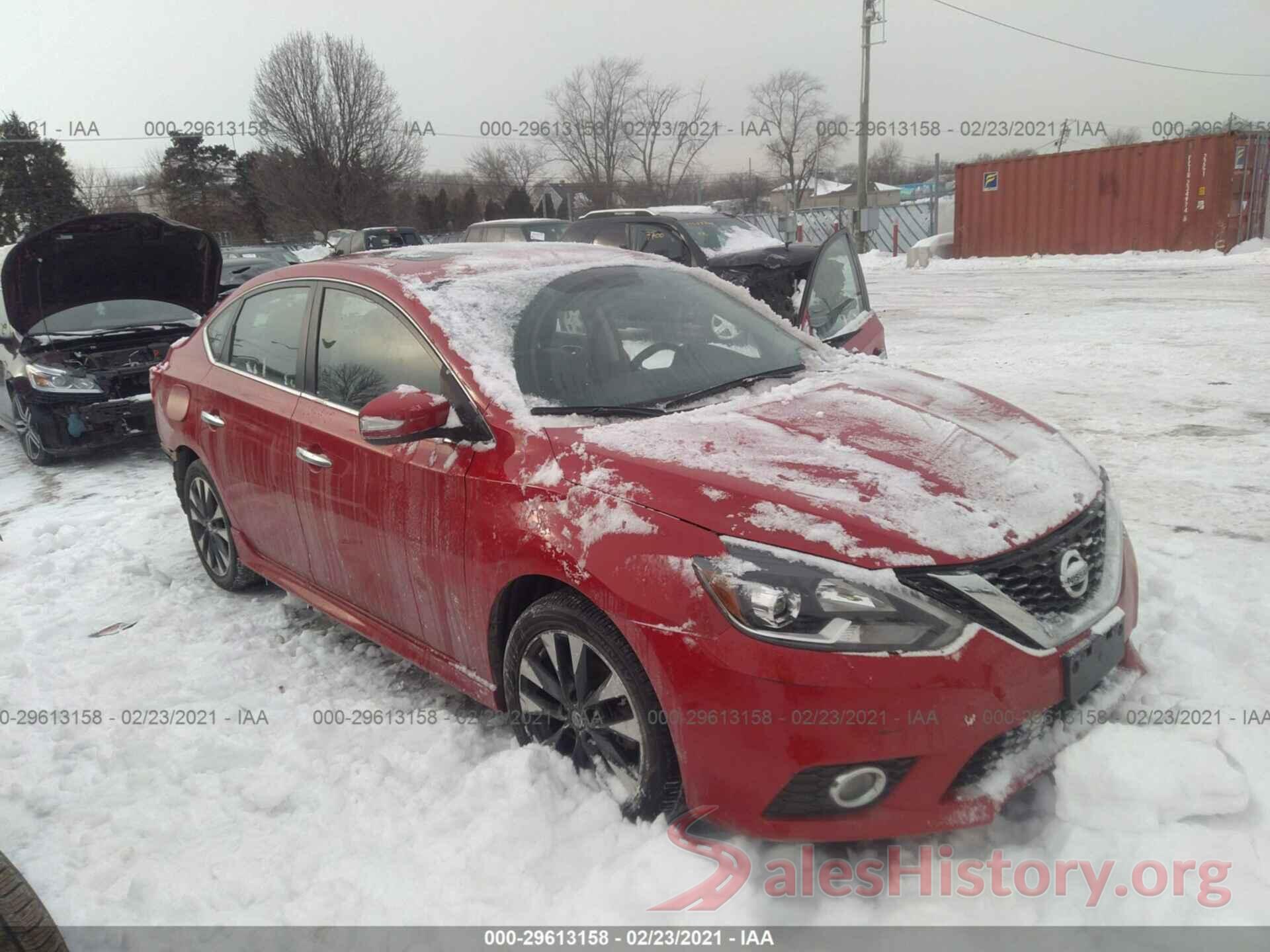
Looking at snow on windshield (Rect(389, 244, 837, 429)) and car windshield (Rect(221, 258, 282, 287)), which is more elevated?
car windshield (Rect(221, 258, 282, 287))

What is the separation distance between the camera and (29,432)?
7.43 meters

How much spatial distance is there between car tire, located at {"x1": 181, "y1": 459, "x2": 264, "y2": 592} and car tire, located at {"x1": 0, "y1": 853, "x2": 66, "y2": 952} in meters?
2.45

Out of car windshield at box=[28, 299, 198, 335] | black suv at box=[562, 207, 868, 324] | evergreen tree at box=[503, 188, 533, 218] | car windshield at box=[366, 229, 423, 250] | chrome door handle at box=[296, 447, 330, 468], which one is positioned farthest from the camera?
evergreen tree at box=[503, 188, 533, 218]

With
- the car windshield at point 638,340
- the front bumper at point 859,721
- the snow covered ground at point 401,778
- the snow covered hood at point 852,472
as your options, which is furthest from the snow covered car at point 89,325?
the front bumper at point 859,721

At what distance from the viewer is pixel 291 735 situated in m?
3.30

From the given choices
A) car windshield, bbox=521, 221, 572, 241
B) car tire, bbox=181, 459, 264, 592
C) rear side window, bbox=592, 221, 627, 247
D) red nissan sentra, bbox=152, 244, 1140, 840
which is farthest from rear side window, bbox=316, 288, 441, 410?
car windshield, bbox=521, 221, 572, 241

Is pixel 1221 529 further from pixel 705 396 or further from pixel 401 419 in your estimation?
pixel 401 419

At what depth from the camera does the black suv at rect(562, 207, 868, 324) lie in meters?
8.81

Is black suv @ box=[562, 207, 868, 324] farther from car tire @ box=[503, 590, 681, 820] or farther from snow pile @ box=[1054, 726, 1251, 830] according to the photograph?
snow pile @ box=[1054, 726, 1251, 830]

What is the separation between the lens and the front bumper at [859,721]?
210 cm

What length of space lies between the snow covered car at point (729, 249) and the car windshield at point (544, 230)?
4317mm

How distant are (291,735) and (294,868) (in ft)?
2.57

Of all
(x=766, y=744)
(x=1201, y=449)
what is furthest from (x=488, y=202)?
(x=766, y=744)

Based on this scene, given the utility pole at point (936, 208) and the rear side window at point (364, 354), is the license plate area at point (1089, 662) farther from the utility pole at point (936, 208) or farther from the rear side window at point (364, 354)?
the utility pole at point (936, 208)
